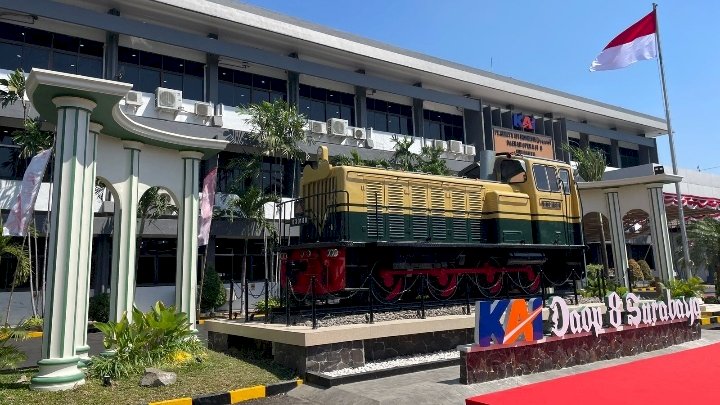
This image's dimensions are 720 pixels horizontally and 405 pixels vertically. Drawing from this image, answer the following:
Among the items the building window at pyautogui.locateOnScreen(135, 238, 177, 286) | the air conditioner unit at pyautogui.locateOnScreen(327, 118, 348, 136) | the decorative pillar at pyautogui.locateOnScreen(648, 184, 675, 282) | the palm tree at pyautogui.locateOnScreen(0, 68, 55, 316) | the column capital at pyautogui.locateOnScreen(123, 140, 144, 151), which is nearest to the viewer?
the column capital at pyautogui.locateOnScreen(123, 140, 144, 151)

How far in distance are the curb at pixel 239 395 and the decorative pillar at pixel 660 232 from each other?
1611cm

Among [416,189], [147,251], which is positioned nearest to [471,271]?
[416,189]

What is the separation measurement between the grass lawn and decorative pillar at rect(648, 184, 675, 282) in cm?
1609

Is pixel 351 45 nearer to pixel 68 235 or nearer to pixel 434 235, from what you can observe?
pixel 434 235

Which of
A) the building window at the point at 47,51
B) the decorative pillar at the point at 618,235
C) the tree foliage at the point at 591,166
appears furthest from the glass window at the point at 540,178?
the tree foliage at the point at 591,166

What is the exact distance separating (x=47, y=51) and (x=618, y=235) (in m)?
25.2

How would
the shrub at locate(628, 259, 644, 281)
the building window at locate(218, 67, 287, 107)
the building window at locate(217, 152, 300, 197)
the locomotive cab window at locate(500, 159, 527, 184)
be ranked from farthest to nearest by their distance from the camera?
the shrub at locate(628, 259, 644, 281) → the building window at locate(218, 67, 287, 107) → the building window at locate(217, 152, 300, 197) → the locomotive cab window at locate(500, 159, 527, 184)

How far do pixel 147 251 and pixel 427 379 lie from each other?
17658mm

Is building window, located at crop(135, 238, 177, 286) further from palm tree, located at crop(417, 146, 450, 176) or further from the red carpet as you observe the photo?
the red carpet

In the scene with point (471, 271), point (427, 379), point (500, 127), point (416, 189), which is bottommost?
point (427, 379)

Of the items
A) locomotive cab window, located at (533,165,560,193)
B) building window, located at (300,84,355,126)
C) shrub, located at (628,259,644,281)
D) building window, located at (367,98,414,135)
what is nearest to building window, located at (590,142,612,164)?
shrub, located at (628,259,644,281)

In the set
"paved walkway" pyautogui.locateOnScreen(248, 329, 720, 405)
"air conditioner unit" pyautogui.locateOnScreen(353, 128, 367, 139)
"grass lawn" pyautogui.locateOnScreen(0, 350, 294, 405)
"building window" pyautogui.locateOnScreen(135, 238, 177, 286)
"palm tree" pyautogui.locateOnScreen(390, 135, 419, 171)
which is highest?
"air conditioner unit" pyautogui.locateOnScreen(353, 128, 367, 139)

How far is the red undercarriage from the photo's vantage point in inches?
428

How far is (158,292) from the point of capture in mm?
22219
